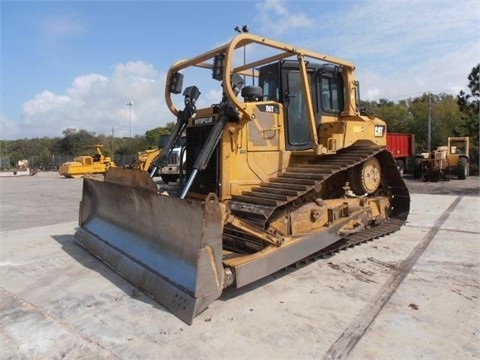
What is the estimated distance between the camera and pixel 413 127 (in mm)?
42438

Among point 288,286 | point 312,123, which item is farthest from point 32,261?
point 312,123

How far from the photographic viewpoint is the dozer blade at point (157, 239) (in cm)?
390

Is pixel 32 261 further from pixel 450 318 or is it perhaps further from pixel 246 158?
pixel 450 318

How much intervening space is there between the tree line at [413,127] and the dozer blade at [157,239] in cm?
459

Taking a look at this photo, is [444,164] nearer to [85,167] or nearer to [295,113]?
[295,113]

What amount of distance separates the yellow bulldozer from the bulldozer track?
21mm

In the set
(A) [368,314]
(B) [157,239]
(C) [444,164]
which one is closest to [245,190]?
(B) [157,239]

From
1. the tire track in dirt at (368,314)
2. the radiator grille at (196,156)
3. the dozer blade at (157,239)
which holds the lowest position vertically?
the tire track in dirt at (368,314)

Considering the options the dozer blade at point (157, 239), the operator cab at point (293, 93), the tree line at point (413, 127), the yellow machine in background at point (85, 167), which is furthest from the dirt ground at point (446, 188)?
the yellow machine in background at point (85, 167)

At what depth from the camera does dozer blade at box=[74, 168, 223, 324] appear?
3.90 metres

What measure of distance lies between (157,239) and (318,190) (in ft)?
7.77

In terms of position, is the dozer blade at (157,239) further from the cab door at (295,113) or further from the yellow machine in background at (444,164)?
the yellow machine in background at (444,164)

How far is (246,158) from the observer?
559 cm

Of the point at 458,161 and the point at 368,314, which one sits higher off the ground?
the point at 458,161
